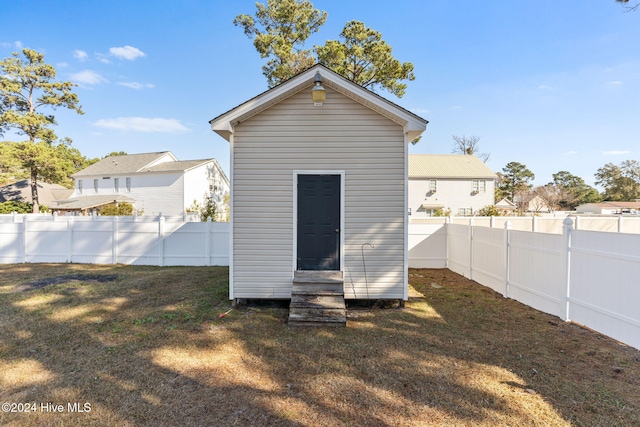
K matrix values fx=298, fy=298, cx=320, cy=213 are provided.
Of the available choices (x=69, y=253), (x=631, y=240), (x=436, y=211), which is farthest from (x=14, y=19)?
(x=436, y=211)

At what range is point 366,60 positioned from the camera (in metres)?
15.3

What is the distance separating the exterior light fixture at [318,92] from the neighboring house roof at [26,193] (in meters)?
35.8

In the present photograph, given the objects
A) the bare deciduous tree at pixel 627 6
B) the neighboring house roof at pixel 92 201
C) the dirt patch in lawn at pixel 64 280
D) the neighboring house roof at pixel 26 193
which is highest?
the bare deciduous tree at pixel 627 6

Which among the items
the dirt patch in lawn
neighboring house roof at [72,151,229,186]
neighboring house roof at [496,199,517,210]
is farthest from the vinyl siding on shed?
neighboring house roof at [496,199,517,210]

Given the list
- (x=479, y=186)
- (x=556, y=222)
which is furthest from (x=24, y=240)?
(x=479, y=186)

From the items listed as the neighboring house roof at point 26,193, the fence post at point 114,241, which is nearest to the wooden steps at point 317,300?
the fence post at point 114,241

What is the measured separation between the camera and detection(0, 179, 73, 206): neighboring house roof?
2975 centimetres

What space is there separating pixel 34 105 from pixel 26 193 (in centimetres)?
997

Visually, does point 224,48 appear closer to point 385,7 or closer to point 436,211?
point 385,7

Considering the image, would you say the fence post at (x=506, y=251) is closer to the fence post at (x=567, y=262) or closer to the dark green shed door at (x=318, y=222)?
the fence post at (x=567, y=262)

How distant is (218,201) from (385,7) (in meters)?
23.8

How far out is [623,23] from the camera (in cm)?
809

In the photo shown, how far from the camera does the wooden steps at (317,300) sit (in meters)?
5.00

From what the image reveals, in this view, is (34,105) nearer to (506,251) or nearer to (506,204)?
(506,251)
